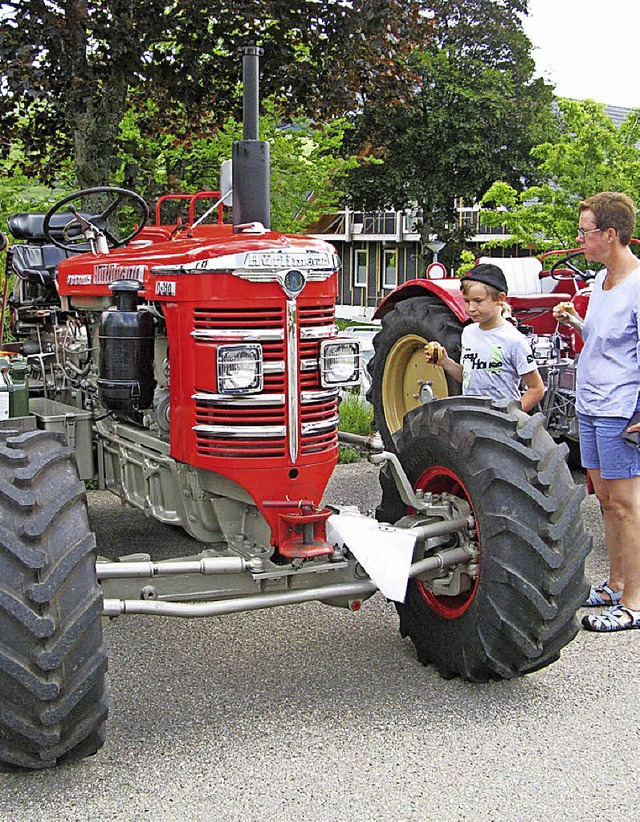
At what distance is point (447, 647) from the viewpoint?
383 centimetres

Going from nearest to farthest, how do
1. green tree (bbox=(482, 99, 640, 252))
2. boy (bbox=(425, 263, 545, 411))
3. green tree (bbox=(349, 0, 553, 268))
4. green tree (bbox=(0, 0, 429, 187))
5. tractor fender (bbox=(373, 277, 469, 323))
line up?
boy (bbox=(425, 263, 545, 411))
tractor fender (bbox=(373, 277, 469, 323))
green tree (bbox=(0, 0, 429, 187))
green tree (bbox=(482, 99, 640, 252))
green tree (bbox=(349, 0, 553, 268))

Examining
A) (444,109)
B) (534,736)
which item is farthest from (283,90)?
(444,109)

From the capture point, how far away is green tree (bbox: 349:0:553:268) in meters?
30.3

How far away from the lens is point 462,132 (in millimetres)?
30344

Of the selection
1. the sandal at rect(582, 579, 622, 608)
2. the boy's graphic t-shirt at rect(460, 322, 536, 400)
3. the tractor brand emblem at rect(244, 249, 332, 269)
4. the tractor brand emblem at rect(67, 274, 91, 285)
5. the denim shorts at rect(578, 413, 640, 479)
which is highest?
the tractor brand emblem at rect(244, 249, 332, 269)

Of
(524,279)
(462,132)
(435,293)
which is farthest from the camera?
(462,132)

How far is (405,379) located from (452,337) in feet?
2.91

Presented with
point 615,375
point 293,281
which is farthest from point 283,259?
point 615,375

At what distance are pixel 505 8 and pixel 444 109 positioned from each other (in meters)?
5.11

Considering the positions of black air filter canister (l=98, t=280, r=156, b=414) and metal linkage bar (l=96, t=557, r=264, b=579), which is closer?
metal linkage bar (l=96, t=557, r=264, b=579)

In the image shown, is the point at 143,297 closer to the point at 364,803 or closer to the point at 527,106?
the point at 364,803

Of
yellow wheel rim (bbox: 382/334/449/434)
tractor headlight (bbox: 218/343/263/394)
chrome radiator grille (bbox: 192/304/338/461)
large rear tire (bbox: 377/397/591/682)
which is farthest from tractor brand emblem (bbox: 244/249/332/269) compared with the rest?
yellow wheel rim (bbox: 382/334/449/434)

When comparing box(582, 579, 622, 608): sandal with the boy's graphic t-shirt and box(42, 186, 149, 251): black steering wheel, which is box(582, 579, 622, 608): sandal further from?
box(42, 186, 149, 251): black steering wheel

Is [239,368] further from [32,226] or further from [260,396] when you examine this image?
[32,226]
